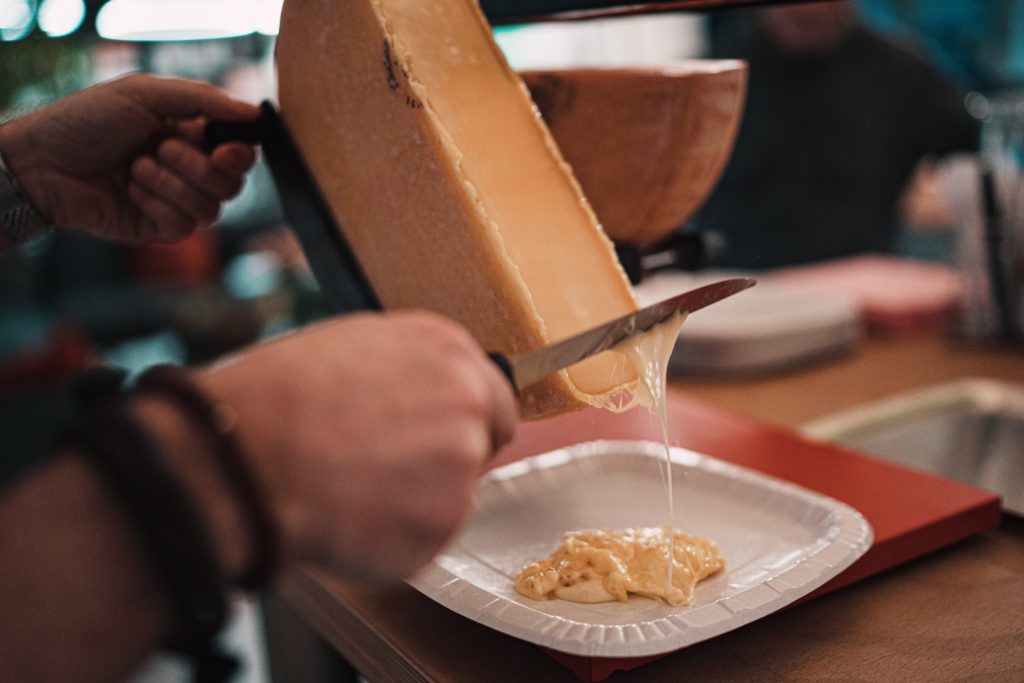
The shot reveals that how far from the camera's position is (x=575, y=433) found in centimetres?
116

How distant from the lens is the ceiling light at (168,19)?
4.35 m

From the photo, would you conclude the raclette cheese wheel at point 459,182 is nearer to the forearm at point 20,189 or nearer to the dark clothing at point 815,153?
the forearm at point 20,189

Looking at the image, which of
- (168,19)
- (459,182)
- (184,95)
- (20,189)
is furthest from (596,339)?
(168,19)

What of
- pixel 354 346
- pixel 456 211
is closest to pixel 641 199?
pixel 456 211

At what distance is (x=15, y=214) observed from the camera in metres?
1.02

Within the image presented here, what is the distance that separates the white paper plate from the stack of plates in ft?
1.54

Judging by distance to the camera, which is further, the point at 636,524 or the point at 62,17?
the point at 62,17

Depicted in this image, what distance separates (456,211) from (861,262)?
Result: 1.54 meters

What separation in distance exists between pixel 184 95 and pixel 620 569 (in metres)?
0.69

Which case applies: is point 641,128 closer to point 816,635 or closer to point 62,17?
point 816,635

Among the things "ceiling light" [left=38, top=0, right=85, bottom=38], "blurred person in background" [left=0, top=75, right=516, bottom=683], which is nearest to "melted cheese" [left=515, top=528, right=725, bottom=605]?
"blurred person in background" [left=0, top=75, right=516, bottom=683]

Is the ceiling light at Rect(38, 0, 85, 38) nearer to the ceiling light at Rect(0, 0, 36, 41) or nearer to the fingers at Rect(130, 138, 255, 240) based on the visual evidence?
the ceiling light at Rect(0, 0, 36, 41)

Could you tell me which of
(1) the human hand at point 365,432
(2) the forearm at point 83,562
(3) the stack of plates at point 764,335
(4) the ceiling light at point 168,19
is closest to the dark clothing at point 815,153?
(3) the stack of plates at point 764,335

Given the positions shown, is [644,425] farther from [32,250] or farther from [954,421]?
[32,250]
